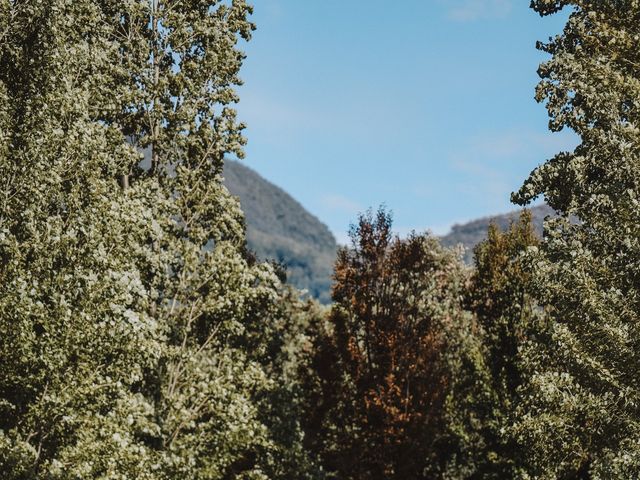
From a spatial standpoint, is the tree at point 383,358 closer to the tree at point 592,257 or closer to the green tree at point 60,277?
the tree at point 592,257

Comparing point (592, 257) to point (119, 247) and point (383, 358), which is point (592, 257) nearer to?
point (119, 247)

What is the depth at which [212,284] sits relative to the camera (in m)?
19.6

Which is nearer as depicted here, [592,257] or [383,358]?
[592,257]

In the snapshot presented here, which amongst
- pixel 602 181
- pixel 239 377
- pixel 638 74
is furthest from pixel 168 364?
pixel 638 74

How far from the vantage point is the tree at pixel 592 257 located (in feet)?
38.4

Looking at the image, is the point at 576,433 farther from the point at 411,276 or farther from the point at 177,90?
the point at 177,90

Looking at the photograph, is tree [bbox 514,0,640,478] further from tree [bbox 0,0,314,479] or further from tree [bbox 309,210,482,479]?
tree [bbox 0,0,314,479]

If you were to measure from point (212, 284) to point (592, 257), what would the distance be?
11.3 meters

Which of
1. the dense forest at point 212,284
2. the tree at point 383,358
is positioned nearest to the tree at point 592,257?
the dense forest at point 212,284

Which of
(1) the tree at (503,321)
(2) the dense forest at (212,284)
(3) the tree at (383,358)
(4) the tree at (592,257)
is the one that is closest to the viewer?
(4) the tree at (592,257)

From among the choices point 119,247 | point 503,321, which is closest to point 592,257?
point 119,247

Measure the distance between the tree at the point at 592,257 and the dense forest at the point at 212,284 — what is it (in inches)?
2.6

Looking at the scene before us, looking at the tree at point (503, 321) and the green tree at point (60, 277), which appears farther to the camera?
the tree at point (503, 321)

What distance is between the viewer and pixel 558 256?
49.0 feet
